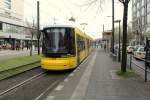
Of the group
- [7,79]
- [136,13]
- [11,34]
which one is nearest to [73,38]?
[7,79]

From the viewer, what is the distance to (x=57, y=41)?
17875 millimetres

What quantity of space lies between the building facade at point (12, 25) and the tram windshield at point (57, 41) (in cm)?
5339

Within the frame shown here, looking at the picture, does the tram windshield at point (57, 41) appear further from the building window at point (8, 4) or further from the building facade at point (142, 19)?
the building window at point (8, 4)

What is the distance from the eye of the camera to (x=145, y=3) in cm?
8944

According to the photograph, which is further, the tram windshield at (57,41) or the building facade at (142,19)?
the building facade at (142,19)

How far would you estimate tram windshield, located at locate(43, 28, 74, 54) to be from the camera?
17.8 meters

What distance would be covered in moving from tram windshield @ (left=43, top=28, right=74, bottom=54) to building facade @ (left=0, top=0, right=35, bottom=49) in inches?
2102

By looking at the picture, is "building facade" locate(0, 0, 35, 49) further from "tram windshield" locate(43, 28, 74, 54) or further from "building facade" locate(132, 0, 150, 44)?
"tram windshield" locate(43, 28, 74, 54)

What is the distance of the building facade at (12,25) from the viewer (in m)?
74.6

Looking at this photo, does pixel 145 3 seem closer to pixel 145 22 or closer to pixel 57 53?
pixel 145 22

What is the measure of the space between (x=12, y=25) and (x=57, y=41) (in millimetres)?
65129

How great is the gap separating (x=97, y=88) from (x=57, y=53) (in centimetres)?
679

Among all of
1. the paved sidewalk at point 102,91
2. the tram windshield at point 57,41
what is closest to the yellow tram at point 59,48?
the tram windshield at point 57,41

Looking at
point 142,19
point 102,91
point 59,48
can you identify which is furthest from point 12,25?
point 102,91
